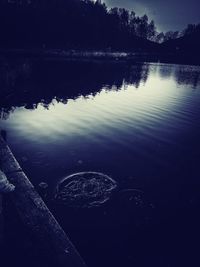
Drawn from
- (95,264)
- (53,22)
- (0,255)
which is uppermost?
(53,22)

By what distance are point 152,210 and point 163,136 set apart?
7199mm

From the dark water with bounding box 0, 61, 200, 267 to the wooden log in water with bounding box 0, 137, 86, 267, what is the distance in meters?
1.05

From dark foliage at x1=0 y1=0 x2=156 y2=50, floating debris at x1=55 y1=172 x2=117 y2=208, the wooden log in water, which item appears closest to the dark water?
floating debris at x1=55 y1=172 x2=117 y2=208

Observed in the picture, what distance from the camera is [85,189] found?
28.3 ft

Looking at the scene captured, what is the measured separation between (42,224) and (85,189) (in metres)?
2.86

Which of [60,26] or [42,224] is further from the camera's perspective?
[60,26]

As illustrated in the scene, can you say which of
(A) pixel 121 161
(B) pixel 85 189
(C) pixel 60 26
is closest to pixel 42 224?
(B) pixel 85 189

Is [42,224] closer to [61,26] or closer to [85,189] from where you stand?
[85,189]

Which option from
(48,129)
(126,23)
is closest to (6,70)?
(48,129)

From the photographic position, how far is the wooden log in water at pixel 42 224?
17.2ft

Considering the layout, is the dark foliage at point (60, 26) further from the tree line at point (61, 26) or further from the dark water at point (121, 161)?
the dark water at point (121, 161)

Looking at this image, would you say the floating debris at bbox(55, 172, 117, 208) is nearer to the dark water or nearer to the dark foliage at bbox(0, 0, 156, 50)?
the dark water

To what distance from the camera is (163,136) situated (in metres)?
14.6

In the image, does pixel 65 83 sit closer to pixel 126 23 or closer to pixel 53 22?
pixel 53 22
